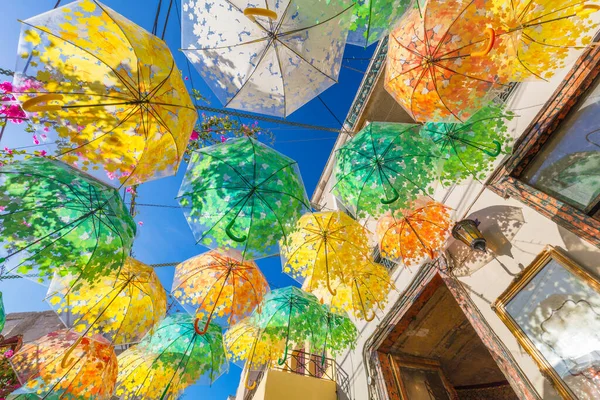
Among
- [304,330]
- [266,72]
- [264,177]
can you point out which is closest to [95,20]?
[266,72]

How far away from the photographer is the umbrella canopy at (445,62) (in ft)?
7.14

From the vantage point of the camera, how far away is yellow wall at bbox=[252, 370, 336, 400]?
15.5 feet

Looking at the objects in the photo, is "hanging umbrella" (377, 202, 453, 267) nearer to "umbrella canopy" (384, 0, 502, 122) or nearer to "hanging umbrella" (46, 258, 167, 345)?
"umbrella canopy" (384, 0, 502, 122)

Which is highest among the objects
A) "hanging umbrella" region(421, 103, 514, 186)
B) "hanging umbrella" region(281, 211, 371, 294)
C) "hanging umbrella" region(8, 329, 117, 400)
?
"hanging umbrella" region(421, 103, 514, 186)

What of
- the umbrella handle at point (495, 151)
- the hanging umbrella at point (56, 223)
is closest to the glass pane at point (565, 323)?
the umbrella handle at point (495, 151)

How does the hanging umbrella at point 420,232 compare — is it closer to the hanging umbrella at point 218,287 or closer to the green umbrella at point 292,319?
the green umbrella at point 292,319

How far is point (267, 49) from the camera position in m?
2.93

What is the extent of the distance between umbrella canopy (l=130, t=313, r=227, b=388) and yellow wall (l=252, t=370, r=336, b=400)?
1207 mm

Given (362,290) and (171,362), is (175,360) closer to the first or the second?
(171,362)

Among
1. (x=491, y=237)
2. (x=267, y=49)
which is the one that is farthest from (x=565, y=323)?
(x=267, y=49)

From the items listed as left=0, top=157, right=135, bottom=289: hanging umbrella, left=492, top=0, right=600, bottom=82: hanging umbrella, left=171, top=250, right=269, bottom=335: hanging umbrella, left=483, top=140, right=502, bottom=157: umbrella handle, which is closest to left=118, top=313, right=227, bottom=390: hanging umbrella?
left=171, top=250, right=269, bottom=335: hanging umbrella

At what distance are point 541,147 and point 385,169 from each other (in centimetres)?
201

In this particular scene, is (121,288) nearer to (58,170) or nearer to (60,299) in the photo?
(60,299)

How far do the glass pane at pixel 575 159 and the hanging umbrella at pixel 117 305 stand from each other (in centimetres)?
501
